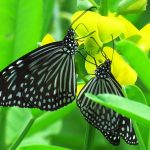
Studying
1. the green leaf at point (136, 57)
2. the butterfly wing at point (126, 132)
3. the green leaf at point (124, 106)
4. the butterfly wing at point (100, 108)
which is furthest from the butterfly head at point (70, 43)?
the green leaf at point (124, 106)

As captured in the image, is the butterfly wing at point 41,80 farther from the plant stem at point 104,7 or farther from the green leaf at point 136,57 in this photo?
the green leaf at point 136,57

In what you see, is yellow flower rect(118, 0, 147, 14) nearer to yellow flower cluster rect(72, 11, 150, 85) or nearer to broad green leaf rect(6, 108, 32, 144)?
yellow flower cluster rect(72, 11, 150, 85)

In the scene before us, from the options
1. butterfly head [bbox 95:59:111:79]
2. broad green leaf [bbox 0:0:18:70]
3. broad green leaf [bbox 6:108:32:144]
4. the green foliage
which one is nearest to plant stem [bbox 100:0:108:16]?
the green foliage

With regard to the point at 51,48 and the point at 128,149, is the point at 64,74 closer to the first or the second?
the point at 51,48

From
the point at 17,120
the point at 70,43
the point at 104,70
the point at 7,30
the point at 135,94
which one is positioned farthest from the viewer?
the point at 17,120

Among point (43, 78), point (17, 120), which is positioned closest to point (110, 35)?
point (43, 78)

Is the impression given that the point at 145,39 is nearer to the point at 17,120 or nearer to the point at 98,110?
the point at 98,110
